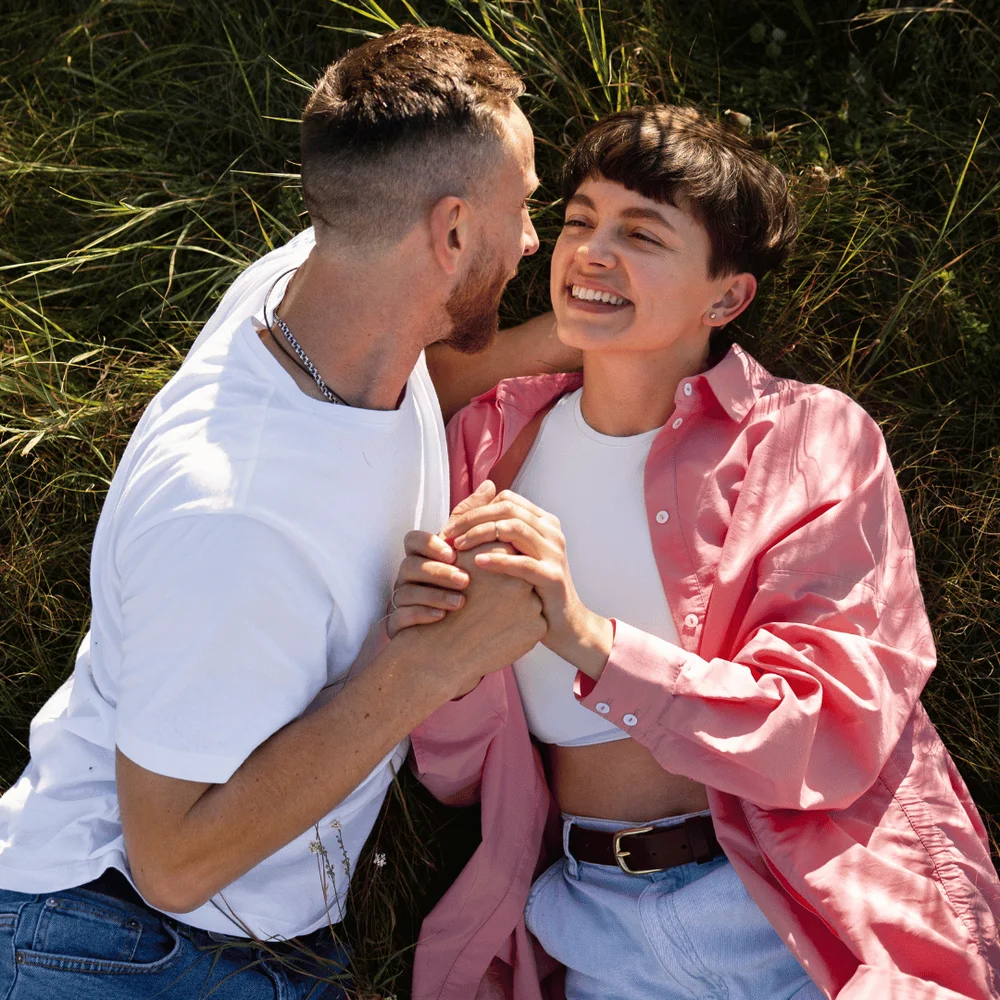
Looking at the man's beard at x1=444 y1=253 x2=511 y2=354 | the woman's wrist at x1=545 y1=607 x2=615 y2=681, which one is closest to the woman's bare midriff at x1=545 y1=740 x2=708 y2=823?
the woman's wrist at x1=545 y1=607 x2=615 y2=681

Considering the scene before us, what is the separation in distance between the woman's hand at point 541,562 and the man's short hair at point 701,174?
113 centimetres

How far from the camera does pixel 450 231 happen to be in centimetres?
266

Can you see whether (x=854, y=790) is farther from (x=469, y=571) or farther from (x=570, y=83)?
(x=570, y=83)

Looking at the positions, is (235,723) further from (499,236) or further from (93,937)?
(499,236)

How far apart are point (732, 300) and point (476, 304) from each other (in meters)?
1.07

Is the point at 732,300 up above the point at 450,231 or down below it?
below

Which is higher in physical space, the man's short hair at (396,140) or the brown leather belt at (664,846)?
the man's short hair at (396,140)

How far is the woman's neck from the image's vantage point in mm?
3412

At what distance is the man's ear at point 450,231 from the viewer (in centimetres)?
261

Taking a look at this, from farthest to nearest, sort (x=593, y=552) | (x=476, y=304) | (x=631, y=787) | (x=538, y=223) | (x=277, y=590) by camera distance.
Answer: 1. (x=538, y=223)
2. (x=593, y=552)
3. (x=631, y=787)
4. (x=476, y=304)
5. (x=277, y=590)

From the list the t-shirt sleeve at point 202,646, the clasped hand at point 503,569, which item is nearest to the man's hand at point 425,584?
the clasped hand at point 503,569

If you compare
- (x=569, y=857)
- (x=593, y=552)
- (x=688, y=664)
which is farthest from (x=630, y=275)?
(x=569, y=857)

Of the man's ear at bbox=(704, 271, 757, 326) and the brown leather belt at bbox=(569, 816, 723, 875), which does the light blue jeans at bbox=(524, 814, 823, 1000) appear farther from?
the man's ear at bbox=(704, 271, 757, 326)

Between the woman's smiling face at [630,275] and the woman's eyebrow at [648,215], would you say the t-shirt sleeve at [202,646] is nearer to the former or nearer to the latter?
the woman's smiling face at [630,275]
